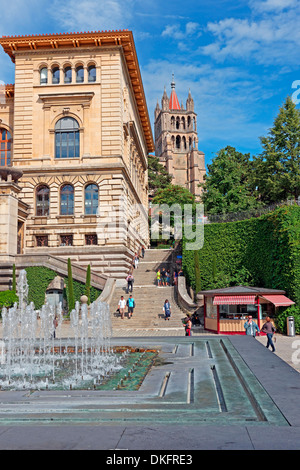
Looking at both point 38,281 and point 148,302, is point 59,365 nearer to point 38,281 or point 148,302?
point 148,302

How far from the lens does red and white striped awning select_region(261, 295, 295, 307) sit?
2244 cm

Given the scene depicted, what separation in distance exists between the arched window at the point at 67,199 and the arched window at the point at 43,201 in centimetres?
114

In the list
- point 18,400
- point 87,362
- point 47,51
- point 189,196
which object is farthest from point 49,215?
point 189,196

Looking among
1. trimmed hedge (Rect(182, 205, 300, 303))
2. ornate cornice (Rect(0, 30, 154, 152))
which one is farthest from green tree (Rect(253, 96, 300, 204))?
ornate cornice (Rect(0, 30, 154, 152))

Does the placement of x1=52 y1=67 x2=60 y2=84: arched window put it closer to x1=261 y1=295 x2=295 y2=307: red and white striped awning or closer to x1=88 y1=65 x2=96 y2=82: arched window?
x1=88 y1=65 x2=96 y2=82: arched window

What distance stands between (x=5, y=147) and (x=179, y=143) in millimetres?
105811

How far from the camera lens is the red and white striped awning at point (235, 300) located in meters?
22.4

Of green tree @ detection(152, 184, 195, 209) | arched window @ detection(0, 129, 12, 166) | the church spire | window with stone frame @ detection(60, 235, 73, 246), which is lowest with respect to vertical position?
window with stone frame @ detection(60, 235, 73, 246)

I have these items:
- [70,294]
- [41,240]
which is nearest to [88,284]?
[70,294]

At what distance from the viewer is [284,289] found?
24.3m

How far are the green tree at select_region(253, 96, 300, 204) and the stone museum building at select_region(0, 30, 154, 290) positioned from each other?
43.4 ft

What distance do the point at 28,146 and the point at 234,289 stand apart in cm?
2213

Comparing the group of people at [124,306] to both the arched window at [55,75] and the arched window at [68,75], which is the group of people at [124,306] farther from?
the arched window at [55,75]
